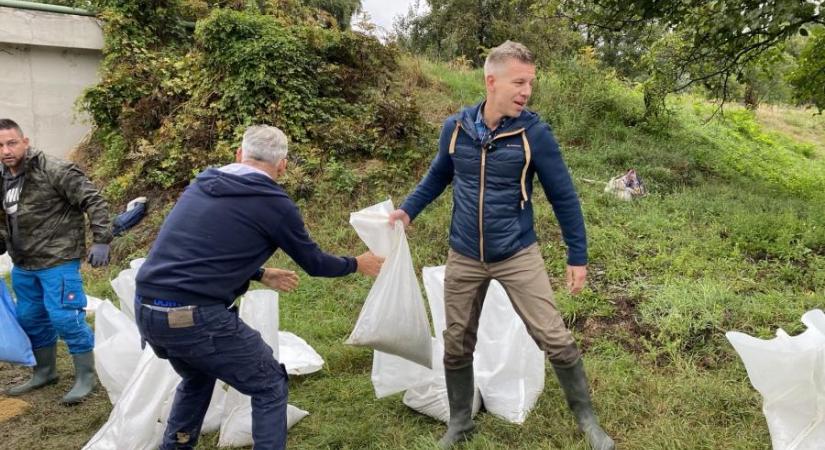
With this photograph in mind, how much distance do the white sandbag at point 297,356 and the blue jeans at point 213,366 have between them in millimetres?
918

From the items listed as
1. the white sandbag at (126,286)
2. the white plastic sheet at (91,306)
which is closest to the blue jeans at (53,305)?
the white sandbag at (126,286)

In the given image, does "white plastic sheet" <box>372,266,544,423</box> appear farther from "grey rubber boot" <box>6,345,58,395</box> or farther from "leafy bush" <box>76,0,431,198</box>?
"leafy bush" <box>76,0,431,198</box>

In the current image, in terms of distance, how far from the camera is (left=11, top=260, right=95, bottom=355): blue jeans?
3426 mm

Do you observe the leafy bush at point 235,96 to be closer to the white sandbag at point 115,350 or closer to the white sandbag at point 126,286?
the white sandbag at point 126,286

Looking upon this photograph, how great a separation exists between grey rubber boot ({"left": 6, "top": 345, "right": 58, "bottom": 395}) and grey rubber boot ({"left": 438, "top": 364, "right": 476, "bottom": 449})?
258 centimetres

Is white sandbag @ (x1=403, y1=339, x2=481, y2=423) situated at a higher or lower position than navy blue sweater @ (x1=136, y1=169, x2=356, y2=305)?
lower

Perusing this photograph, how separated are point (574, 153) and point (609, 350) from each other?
12.9 feet

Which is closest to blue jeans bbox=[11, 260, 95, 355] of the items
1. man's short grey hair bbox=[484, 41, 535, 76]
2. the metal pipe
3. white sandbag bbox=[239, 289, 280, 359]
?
white sandbag bbox=[239, 289, 280, 359]

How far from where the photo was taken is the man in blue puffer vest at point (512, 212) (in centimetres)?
240

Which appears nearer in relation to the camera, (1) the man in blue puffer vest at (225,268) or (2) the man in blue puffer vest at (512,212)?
(1) the man in blue puffer vest at (225,268)

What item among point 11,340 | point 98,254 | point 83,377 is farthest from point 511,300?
point 11,340

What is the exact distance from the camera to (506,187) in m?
2.45

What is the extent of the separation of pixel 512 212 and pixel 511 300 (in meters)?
0.41

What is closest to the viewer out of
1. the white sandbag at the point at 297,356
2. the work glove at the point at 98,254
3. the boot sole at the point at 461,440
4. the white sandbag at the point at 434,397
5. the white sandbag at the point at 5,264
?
the boot sole at the point at 461,440
